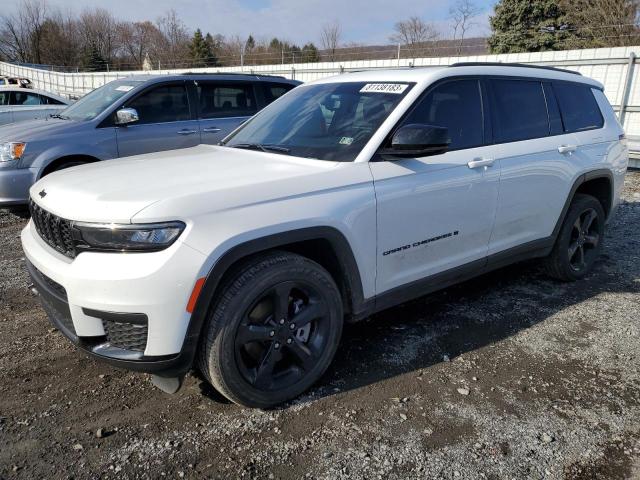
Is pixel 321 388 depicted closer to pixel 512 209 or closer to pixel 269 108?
pixel 512 209

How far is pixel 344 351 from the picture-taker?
135 inches

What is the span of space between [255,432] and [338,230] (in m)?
1.15

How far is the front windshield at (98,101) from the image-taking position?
21.2 feet

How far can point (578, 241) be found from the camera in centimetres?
471

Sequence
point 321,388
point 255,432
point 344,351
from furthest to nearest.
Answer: point 344,351
point 321,388
point 255,432

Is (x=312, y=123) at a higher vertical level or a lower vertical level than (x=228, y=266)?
higher

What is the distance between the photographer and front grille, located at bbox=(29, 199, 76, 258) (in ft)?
8.20

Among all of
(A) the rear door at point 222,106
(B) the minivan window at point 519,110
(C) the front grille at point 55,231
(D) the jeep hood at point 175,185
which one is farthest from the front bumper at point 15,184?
(B) the minivan window at point 519,110

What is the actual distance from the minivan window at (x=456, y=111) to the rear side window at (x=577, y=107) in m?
1.17

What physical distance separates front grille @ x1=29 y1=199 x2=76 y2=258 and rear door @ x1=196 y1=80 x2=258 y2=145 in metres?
4.12

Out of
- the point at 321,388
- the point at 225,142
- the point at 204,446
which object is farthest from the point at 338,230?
the point at 225,142

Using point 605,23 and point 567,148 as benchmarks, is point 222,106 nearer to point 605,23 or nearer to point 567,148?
point 567,148

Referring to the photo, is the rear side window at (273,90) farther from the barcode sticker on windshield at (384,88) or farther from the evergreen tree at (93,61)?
the evergreen tree at (93,61)

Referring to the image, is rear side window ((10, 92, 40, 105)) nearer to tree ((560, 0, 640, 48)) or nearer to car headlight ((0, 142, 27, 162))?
car headlight ((0, 142, 27, 162))
